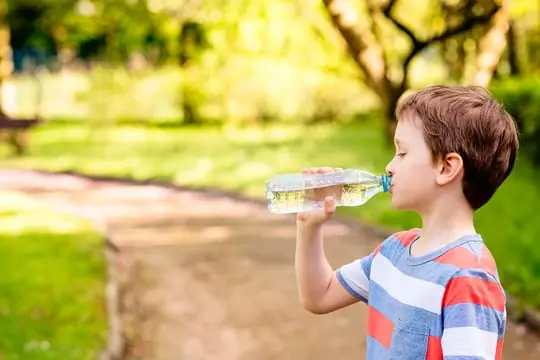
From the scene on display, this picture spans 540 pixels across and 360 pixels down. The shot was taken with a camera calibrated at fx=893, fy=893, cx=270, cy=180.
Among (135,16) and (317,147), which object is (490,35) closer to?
(317,147)

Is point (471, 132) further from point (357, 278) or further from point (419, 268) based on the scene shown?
point (357, 278)

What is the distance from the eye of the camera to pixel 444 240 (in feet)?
6.52

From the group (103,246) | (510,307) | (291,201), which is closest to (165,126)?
(103,246)

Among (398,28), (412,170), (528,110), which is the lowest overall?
(528,110)

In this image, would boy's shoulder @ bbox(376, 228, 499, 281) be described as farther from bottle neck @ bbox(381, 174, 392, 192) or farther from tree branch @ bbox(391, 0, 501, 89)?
tree branch @ bbox(391, 0, 501, 89)

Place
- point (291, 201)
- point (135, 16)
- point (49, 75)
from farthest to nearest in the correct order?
point (49, 75) → point (135, 16) → point (291, 201)

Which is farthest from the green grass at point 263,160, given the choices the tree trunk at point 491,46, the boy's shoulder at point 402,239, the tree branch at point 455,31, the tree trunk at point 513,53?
the boy's shoulder at point 402,239

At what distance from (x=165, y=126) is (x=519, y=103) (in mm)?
13632

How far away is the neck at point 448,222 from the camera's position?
1989mm

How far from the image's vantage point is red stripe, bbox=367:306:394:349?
201 centimetres

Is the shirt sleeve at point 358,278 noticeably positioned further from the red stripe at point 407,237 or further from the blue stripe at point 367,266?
the red stripe at point 407,237

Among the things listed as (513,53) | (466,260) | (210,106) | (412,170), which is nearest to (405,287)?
(466,260)

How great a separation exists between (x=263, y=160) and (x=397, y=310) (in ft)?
47.6

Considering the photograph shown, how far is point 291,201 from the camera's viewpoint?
97.5 inches
